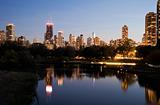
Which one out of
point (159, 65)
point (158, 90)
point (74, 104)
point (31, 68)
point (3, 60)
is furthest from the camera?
point (159, 65)

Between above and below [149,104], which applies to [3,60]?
above

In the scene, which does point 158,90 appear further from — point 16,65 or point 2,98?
point 16,65

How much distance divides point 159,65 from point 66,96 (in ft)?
225

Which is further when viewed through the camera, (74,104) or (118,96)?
(118,96)

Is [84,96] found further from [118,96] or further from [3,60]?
[3,60]

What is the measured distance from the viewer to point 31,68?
104750 mm

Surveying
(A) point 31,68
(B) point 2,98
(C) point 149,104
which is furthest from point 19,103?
(A) point 31,68

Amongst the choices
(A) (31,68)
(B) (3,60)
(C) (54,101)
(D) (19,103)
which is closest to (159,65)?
(A) (31,68)

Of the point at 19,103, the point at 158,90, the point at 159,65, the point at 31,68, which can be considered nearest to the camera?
the point at 19,103

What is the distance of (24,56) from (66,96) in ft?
137

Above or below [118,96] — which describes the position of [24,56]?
above

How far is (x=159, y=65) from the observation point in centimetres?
11838

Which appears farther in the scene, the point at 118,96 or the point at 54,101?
the point at 118,96

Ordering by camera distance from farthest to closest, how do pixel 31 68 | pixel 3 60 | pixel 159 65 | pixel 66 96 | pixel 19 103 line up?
1. pixel 159 65
2. pixel 31 68
3. pixel 3 60
4. pixel 66 96
5. pixel 19 103
